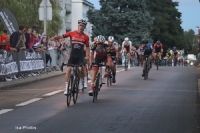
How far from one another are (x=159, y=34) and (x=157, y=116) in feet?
281

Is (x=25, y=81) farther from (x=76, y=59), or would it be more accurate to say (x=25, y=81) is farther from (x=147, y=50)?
(x=76, y=59)

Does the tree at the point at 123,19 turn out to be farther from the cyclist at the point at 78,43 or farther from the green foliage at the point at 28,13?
the cyclist at the point at 78,43

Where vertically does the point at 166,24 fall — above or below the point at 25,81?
above

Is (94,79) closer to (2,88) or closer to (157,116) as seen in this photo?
(157,116)

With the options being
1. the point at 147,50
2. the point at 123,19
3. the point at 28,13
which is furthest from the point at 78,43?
the point at 123,19

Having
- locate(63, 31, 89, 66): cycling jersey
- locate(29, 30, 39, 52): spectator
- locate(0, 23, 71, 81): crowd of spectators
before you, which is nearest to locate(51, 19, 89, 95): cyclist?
locate(63, 31, 89, 66): cycling jersey

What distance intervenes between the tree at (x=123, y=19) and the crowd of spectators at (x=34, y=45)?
3496 centimetres

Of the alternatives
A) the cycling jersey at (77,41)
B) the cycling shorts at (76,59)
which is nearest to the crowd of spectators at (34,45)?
the cycling shorts at (76,59)

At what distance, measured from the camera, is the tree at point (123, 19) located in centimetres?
6888

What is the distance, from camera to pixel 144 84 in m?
23.0

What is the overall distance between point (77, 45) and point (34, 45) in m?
12.1

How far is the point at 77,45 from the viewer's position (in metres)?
15.8

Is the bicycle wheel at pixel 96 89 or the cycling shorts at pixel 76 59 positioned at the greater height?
the cycling shorts at pixel 76 59

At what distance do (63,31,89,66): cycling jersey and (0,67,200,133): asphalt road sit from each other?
3.47ft
